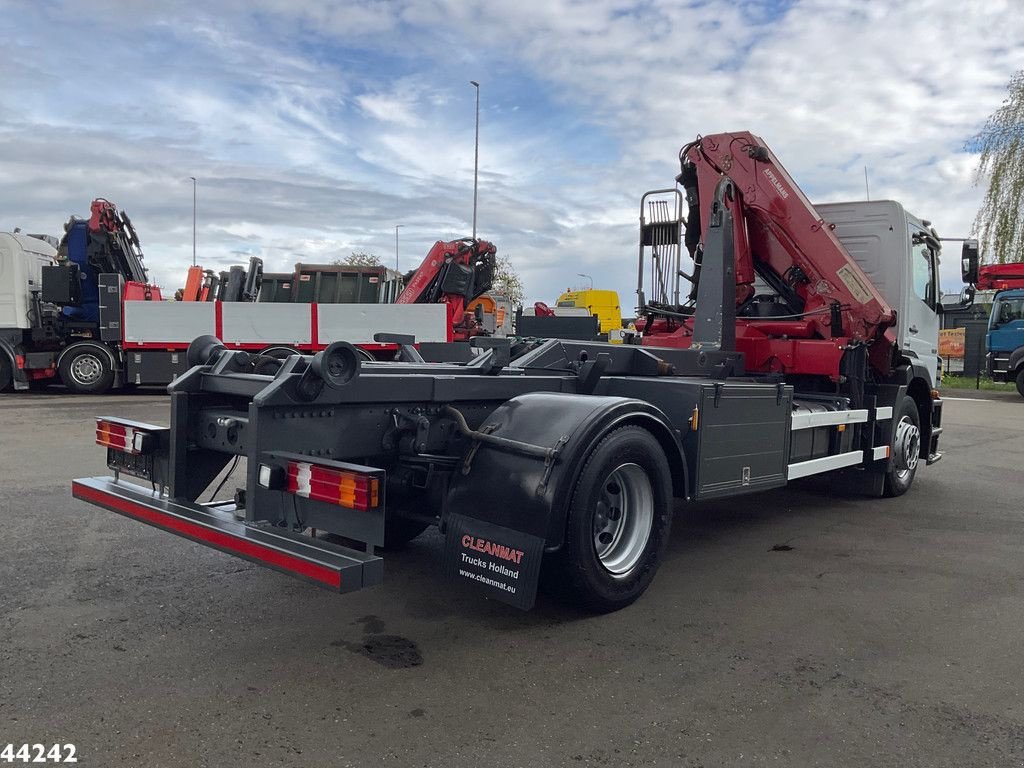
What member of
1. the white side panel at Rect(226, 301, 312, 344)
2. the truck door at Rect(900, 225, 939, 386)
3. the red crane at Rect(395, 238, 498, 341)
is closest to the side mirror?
the truck door at Rect(900, 225, 939, 386)

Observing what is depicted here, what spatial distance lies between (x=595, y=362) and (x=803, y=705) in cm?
245

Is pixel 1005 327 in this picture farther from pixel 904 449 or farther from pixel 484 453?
pixel 484 453

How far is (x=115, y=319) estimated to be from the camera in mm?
16703

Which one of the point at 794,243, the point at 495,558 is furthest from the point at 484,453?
the point at 794,243

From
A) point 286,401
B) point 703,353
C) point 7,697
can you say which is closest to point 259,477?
point 286,401

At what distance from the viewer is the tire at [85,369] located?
55.5ft

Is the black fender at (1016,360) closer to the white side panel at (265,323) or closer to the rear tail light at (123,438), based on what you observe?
the white side panel at (265,323)

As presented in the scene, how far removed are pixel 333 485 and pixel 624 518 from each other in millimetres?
1760

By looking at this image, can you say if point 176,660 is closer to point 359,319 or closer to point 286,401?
point 286,401

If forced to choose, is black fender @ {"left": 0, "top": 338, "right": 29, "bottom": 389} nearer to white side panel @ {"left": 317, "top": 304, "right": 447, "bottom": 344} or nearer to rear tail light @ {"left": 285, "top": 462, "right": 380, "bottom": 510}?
white side panel @ {"left": 317, "top": 304, "right": 447, "bottom": 344}

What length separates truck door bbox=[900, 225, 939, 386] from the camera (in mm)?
7715

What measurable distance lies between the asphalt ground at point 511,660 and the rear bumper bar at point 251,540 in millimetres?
522

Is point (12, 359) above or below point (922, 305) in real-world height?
below

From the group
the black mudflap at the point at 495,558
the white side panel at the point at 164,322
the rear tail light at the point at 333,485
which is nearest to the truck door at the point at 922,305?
the black mudflap at the point at 495,558
